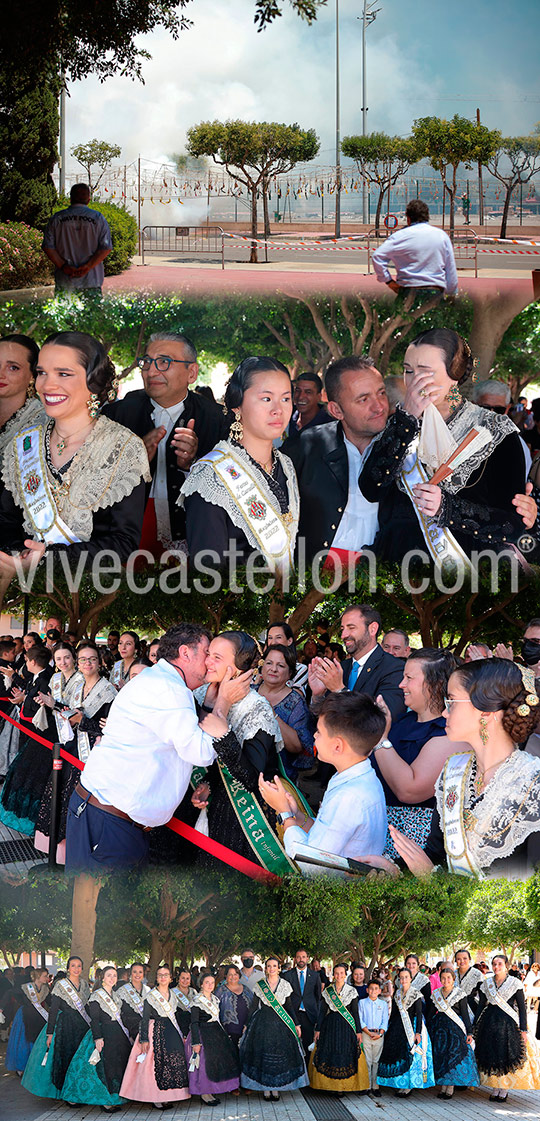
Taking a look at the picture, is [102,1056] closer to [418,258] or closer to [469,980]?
[469,980]

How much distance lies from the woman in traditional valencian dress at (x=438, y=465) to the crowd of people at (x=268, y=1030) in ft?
6.50

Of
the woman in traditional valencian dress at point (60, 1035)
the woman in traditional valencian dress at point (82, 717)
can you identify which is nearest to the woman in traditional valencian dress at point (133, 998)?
the woman in traditional valencian dress at point (60, 1035)

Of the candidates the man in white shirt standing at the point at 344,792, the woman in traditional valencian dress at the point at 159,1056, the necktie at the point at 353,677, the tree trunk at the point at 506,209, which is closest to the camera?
the man in white shirt standing at the point at 344,792

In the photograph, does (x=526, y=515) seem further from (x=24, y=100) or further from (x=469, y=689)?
(x=24, y=100)

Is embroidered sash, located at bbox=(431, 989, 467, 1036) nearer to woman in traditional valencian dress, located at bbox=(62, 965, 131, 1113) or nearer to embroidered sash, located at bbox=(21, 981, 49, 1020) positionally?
woman in traditional valencian dress, located at bbox=(62, 965, 131, 1113)

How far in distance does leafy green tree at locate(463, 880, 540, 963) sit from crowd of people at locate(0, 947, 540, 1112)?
0.19 meters

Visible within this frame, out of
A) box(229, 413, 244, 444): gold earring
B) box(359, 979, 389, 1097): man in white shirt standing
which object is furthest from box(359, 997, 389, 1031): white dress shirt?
box(229, 413, 244, 444): gold earring

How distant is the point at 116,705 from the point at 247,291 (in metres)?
2.00

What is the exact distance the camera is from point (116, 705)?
5324mm

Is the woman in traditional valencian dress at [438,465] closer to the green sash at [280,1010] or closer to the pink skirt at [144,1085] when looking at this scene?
the green sash at [280,1010]

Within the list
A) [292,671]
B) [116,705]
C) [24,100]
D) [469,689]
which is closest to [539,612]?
[469,689]

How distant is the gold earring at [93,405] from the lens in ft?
17.6

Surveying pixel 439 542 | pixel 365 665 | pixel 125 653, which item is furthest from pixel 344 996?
pixel 439 542

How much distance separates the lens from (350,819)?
520 cm
